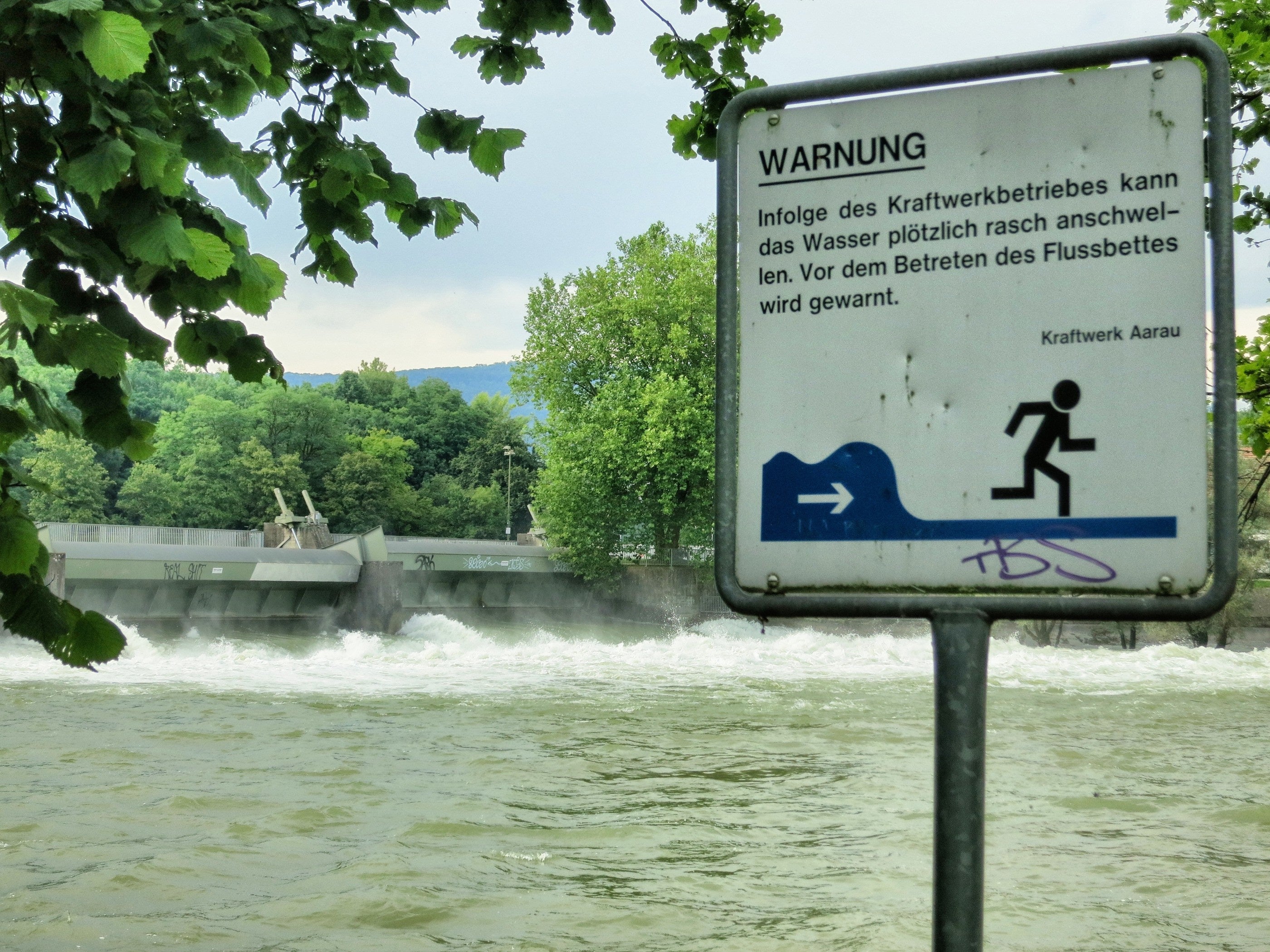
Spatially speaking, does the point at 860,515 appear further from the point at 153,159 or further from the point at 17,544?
the point at 17,544

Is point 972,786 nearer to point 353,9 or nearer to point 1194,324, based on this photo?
point 1194,324

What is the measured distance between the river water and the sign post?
201 inches

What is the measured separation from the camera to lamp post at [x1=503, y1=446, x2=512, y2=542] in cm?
8284

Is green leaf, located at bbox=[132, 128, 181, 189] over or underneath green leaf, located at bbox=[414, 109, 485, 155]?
underneath

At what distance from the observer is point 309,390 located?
74.3m

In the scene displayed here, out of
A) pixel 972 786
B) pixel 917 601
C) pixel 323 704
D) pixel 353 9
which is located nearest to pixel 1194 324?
pixel 917 601

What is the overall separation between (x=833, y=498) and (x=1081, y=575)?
297 millimetres

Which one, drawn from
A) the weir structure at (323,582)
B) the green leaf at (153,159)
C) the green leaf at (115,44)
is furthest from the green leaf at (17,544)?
the weir structure at (323,582)

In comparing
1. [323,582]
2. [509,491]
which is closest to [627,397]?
[323,582]

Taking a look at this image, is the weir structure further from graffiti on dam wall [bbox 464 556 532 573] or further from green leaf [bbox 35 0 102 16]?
green leaf [bbox 35 0 102 16]

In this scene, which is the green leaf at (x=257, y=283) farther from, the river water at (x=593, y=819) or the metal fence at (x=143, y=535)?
the metal fence at (x=143, y=535)

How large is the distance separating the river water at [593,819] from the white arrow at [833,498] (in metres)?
5.10

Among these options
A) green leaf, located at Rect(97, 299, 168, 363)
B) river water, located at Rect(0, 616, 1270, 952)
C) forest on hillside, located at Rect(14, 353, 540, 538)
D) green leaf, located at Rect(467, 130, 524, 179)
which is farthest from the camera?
forest on hillside, located at Rect(14, 353, 540, 538)

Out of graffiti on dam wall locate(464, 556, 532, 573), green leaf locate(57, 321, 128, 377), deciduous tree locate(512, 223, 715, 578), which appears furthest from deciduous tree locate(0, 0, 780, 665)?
graffiti on dam wall locate(464, 556, 532, 573)
